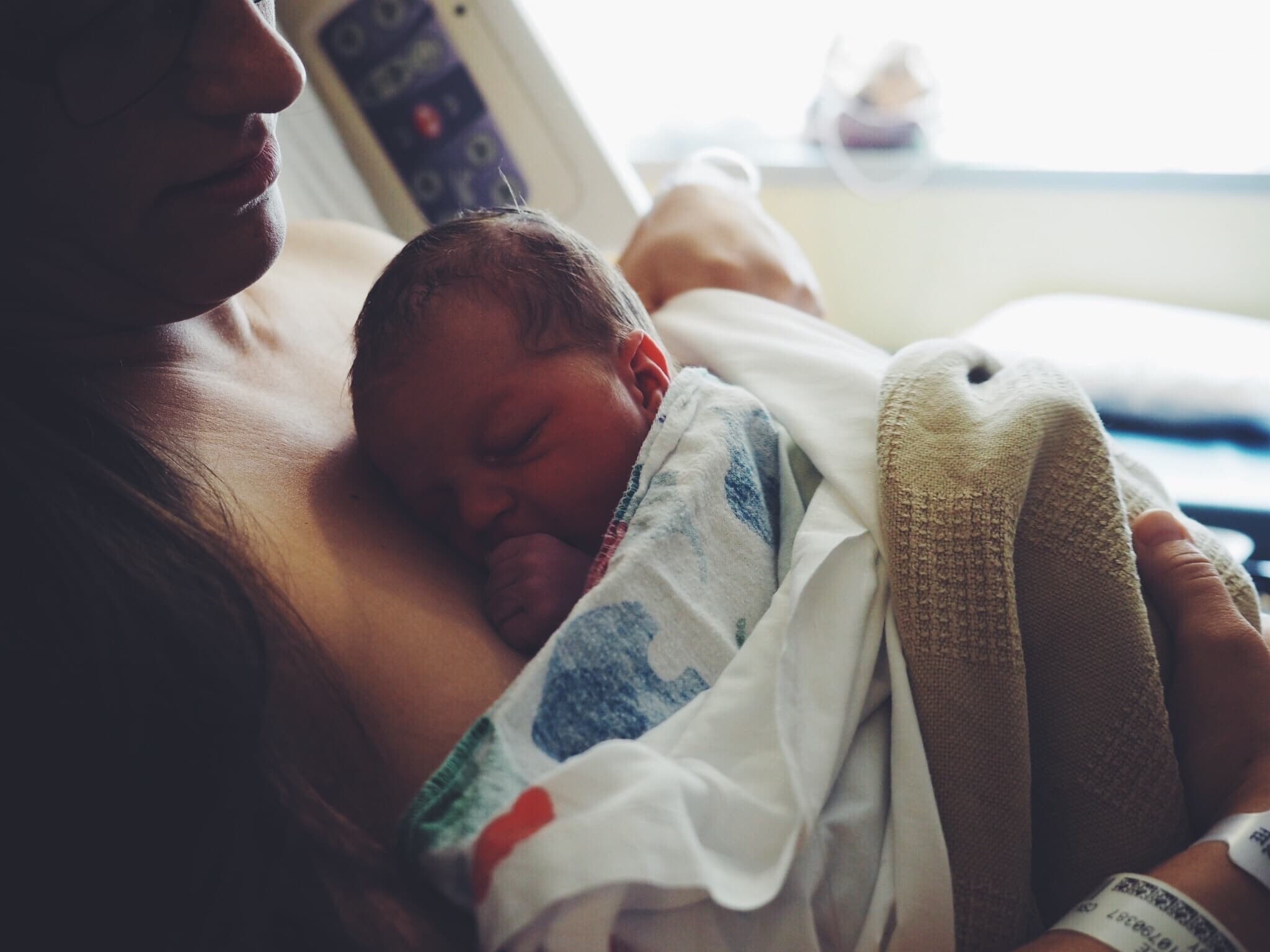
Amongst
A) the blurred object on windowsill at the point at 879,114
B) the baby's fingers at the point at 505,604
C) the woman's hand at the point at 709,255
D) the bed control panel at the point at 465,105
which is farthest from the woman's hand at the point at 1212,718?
the blurred object on windowsill at the point at 879,114

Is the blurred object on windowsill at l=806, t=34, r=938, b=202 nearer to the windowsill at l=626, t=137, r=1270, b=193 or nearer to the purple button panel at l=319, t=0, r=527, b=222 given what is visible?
the windowsill at l=626, t=137, r=1270, b=193

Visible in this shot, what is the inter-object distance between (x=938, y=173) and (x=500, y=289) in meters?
1.46

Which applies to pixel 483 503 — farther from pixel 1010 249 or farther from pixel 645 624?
pixel 1010 249

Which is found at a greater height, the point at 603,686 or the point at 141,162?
the point at 141,162

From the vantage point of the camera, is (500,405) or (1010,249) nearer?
(500,405)

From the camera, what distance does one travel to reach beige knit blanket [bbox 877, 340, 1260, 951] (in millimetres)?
569

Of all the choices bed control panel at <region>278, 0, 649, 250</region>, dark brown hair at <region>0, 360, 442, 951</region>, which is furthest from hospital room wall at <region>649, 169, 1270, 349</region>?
dark brown hair at <region>0, 360, 442, 951</region>

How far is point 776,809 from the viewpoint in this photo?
1.66 ft

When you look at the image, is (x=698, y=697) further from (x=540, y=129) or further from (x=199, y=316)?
(x=540, y=129)

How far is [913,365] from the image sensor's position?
74 centimetres

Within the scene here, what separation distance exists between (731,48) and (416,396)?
1.80 metres

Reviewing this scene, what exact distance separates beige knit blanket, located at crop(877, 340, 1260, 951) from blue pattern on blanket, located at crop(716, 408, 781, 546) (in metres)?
0.09

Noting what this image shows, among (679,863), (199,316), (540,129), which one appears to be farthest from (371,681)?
(540,129)

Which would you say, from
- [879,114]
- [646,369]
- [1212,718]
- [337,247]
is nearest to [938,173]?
[879,114]
